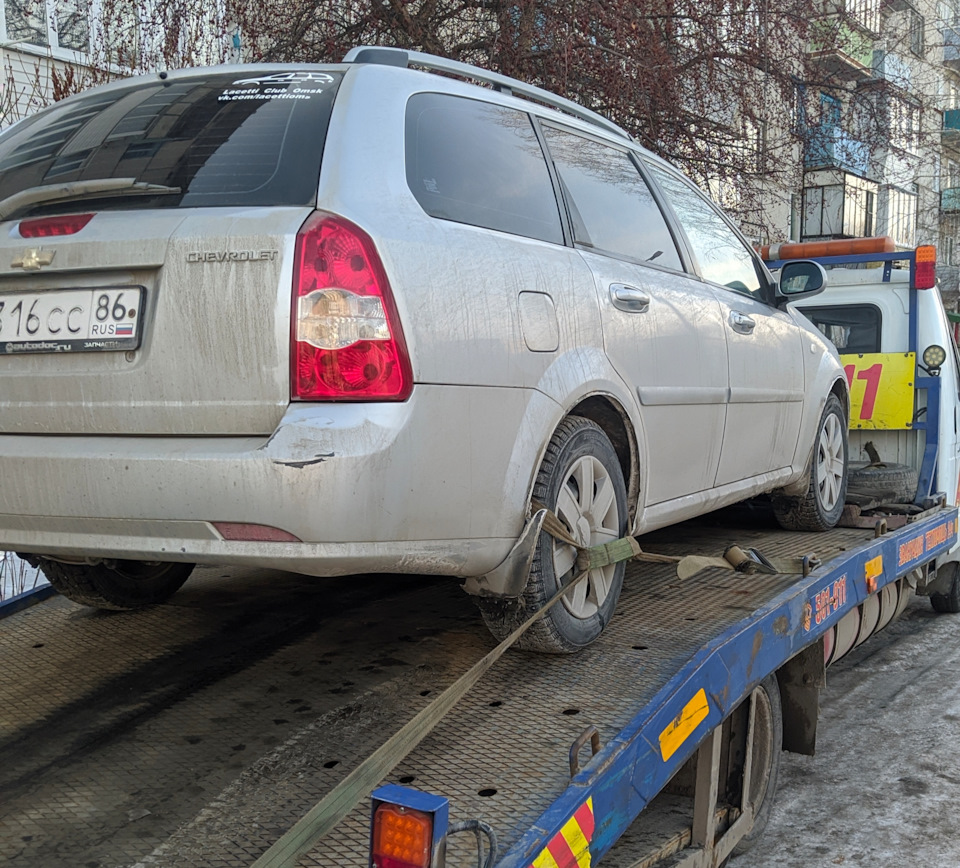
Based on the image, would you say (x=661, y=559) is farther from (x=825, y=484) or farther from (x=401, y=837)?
(x=825, y=484)

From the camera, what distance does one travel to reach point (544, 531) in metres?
2.75

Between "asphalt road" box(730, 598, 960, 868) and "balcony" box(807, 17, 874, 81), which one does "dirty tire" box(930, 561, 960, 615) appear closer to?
"asphalt road" box(730, 598, 960, 868)

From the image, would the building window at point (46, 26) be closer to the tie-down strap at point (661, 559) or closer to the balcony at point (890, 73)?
the balcony at point (890, 73)

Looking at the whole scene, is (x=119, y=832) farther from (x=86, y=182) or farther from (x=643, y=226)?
(x=643, y=226)

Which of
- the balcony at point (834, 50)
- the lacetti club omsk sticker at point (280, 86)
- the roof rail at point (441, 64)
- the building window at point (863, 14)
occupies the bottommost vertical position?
the lacetti club omsk sticker at point (280, 86)

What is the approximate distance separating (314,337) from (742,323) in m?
2.30

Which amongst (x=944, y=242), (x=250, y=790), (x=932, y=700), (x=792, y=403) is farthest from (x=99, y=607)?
(x=944, y=242)

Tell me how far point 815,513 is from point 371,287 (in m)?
3.18

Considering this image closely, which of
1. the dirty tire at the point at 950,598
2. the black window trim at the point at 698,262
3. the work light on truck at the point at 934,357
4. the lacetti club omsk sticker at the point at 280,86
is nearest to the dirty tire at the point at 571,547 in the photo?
the lacetti club omsk sticker at the point at 280,86

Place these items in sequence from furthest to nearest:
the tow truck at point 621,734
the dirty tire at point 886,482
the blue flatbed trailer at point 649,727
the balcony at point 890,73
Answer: the balcony at point 890,73 → the dirty tire at point 886,482 → the blue flatbed trailer at point 649,727 → the tow truck at point 621,734

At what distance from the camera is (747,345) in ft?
13.5

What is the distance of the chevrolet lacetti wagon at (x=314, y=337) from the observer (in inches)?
89.6

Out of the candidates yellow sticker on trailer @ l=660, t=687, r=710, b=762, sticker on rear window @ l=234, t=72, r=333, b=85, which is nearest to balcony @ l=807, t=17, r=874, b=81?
sticker on rear window @ l=234, t=72, r=333, b=85

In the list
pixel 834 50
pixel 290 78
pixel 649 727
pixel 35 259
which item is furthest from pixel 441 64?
pixel 834 50
